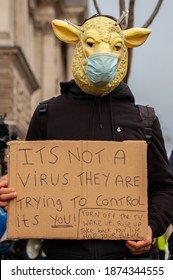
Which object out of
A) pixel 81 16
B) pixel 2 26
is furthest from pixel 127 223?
pixel 81 16

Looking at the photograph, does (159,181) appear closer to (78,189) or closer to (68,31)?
(78,189)

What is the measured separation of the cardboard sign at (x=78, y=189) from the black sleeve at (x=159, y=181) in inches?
8.4

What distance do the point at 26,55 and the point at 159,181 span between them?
33.4m

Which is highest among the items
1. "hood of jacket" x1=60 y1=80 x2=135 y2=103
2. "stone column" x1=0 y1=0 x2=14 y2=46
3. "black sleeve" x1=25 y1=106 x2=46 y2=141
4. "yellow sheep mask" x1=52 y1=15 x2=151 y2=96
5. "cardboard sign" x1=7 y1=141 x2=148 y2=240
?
"stone column" x1=0 y1=0 x2=14 y2=46

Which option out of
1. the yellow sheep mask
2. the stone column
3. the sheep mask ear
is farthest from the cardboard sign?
the stone column

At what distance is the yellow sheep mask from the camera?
345 cm

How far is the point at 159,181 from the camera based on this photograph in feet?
11.7

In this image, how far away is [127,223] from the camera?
329cm

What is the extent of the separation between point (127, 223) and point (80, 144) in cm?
42

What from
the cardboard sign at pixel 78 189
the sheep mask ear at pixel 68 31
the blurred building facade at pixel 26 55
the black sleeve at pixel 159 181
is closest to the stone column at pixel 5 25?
the blurred building facade at pixel 26 55

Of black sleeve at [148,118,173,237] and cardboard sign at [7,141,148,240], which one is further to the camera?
black sleeve at [148,118,173,237]

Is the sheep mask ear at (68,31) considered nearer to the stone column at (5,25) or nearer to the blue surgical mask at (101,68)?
the blue surgical mask at (101,68)

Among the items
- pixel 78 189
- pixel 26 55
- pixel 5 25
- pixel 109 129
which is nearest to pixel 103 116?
pixel 109 129

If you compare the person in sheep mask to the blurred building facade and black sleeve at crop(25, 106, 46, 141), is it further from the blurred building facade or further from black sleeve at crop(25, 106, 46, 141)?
the blurred building facade
